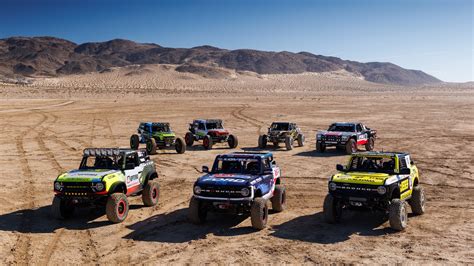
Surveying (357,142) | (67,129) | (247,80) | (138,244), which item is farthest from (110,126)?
(247,80)

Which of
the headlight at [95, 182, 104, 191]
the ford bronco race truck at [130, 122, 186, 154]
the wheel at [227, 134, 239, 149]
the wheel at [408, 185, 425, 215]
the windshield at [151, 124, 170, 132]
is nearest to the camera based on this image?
the headlight at [95, 182, 104, 191]

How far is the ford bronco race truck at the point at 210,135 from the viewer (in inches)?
1056

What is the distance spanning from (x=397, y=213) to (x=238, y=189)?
3763 mm

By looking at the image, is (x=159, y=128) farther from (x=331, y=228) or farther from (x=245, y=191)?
(x=331, y=228)

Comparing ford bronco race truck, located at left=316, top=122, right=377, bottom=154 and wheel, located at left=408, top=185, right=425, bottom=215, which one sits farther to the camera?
ford bronco race truck, located at left=316, top=122, right=377, bottom=154

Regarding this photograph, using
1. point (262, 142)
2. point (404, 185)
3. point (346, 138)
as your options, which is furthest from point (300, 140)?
point (404, 185)

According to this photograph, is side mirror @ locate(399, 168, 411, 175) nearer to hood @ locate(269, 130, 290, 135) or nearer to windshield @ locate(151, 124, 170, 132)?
hood @ locate(269, 130, 290, 135)

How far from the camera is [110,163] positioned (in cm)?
1377

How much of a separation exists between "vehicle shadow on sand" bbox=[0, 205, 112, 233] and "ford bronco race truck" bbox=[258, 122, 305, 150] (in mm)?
14054

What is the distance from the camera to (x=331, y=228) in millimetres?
12164

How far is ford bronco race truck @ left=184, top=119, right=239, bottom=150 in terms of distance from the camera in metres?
A: 26.8

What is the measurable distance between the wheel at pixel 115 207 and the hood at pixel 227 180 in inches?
84.0

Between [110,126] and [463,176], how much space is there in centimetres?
2744

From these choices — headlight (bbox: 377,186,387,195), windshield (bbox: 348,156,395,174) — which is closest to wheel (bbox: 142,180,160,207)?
windshield (bbox: 348,156,395,174)
